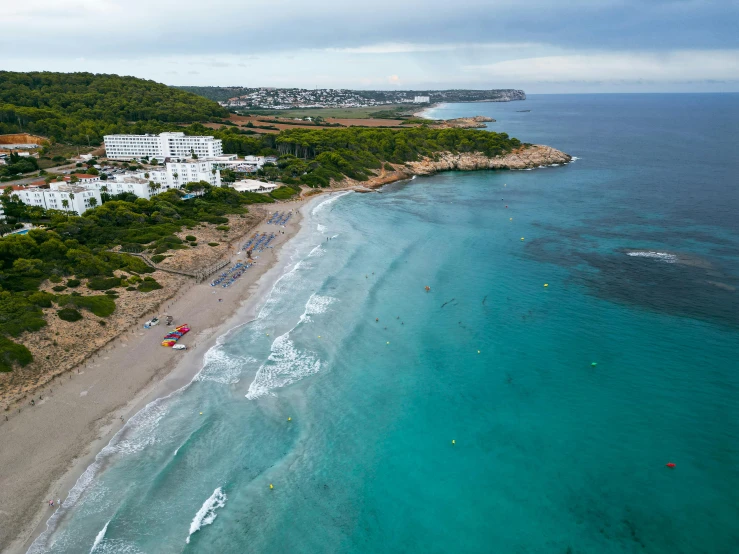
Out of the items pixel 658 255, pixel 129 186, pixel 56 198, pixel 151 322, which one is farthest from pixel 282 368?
pixel 129 186

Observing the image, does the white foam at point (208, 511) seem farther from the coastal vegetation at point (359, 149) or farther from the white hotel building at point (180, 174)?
the coastal vegetation at point (359, 149)

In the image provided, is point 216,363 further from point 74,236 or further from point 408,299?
point 74,236

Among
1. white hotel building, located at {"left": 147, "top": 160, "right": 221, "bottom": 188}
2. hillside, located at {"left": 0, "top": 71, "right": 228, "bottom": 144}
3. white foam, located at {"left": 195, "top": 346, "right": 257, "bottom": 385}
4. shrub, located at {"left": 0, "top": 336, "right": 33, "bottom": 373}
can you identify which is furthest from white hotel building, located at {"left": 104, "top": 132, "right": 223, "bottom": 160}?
white foam, located at {"left": 195, "top": 346, "right": 257, "bottom": 385}

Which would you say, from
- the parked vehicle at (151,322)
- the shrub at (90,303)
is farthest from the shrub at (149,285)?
the parked vehicle at (151,322)

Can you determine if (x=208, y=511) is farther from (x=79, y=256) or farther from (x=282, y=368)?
(x=79, y=256)

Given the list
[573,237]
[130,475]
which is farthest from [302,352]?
[573,237]

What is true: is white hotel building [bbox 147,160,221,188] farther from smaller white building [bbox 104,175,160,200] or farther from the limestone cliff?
the limestone cliff

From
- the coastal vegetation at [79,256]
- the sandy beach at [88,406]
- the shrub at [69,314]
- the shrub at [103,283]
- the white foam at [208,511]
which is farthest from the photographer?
the shrub at [103,283]
